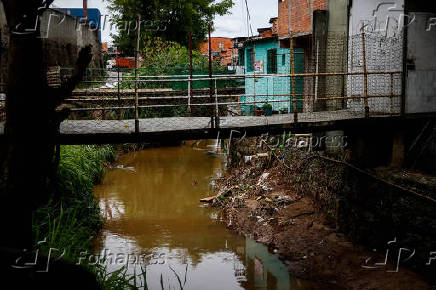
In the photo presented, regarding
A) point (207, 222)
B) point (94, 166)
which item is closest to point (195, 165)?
point (94, 166)

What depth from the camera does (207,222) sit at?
36.7 ft

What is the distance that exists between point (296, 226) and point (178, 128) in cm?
396

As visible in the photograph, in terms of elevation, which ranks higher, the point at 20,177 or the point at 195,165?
the point at 20,177

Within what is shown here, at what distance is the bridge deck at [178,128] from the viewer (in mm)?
7496

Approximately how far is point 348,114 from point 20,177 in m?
7.35

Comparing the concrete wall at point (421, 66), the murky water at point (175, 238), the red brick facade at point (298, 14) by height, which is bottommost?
the murky water at point (175, 238)

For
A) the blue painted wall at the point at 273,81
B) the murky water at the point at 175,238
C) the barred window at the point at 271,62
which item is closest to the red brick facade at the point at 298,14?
the blue painted wall at the point at 273,81

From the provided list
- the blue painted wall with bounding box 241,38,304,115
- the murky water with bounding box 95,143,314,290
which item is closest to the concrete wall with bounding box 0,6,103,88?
the murky water with bounding box 95,143,314,290

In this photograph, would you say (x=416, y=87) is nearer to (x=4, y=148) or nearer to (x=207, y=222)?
(x=207, y=222)

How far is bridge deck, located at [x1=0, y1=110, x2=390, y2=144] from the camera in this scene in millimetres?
7496

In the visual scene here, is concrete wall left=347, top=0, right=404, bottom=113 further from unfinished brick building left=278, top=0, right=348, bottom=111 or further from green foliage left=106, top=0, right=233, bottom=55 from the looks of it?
green foliage left=106, top=0, right=233, bottom=55

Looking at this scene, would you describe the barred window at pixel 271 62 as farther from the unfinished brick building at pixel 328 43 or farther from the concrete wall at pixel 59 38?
the concrete wall at pixel 59 38

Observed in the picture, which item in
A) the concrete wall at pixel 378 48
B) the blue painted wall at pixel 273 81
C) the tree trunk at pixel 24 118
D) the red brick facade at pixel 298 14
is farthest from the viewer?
the blue painted wall at pixel 273 81

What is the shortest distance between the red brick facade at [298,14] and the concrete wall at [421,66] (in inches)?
157
